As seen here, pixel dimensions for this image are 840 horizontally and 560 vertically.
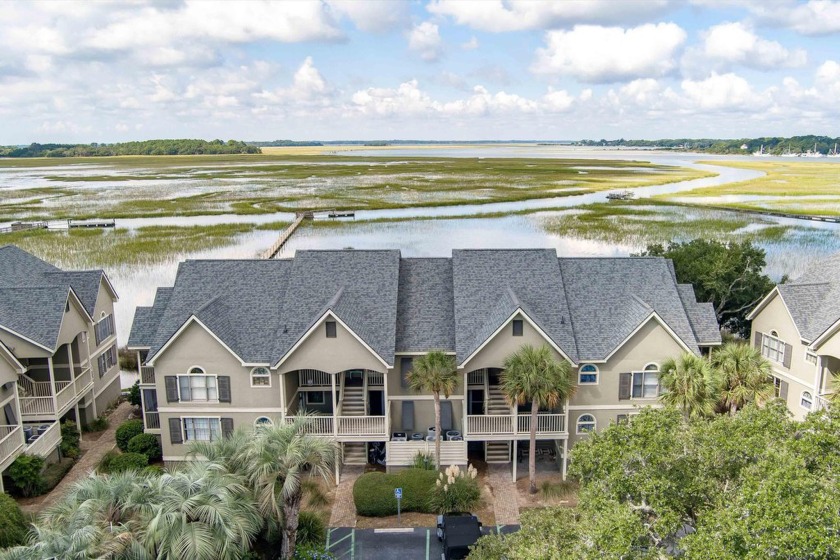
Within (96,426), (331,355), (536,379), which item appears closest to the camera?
(536,379)

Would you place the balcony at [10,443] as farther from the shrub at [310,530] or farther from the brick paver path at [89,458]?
the shrub at [310,530]

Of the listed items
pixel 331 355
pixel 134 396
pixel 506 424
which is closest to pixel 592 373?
pixel 506 424

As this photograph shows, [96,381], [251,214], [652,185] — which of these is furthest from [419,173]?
[96,381]

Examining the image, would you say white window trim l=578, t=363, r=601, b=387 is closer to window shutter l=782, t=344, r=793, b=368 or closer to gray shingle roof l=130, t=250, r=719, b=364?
gray shingle roof l=130, t=250, r=719, b=364

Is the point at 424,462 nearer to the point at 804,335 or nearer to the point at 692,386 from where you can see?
the point at 692,386

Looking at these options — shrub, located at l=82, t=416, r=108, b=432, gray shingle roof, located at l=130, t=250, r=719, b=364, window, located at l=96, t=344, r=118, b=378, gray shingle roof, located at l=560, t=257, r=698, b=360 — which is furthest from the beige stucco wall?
window, located at l=96, t=344, r=118, b=378

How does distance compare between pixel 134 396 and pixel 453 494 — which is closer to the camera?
pixel 453 494

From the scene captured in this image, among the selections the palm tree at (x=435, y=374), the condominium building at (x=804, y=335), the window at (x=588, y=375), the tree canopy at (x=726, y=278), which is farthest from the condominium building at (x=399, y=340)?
the tree canopy at (x=726, y=278)

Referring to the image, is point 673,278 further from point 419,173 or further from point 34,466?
point 419,173
